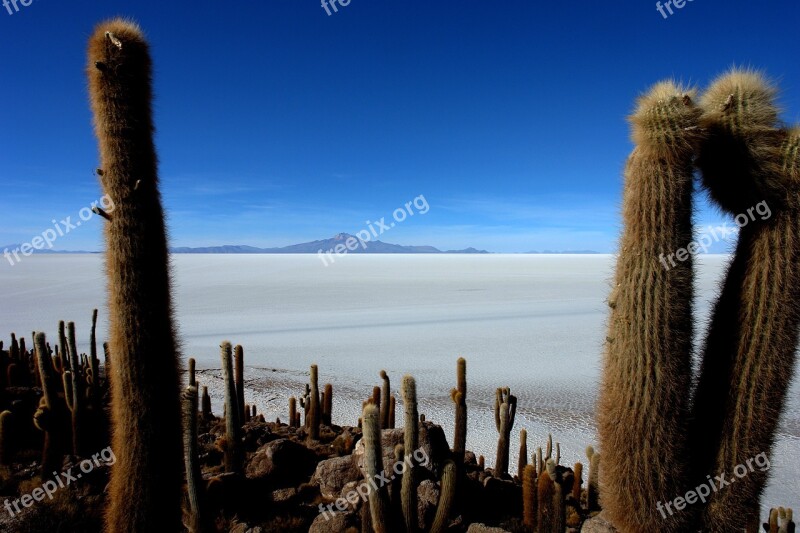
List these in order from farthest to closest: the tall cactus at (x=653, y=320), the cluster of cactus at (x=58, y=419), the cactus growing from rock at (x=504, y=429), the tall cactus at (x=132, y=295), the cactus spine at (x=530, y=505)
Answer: the cactus growing from rock at (x=504, y=429)
the cluster of cactus at (x=58, y=419)
the cactus spine at (x=530, y=505)
the tall cactus at (x=132, y=295)
the tall cactus at (x=653, y=320)

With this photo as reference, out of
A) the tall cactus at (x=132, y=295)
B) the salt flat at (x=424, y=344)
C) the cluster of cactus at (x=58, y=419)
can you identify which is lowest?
the salt flat at (x=424, y=344)

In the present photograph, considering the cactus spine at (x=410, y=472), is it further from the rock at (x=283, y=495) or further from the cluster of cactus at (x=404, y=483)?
the rock at (x=283, y=495)

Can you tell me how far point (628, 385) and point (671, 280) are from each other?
688mm

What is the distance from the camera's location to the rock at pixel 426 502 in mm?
3641

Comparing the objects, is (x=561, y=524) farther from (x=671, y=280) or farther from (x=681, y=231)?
(x=681, y=231)

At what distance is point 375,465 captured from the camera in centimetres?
294

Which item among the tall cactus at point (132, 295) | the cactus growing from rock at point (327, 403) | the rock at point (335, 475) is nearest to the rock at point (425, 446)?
the rock at point (335, 475)

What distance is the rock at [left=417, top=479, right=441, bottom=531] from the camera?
364 cm

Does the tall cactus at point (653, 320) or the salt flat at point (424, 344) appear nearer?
the tall cactus at point (653, 320)

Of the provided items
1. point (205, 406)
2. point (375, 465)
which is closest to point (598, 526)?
point (375, 465)

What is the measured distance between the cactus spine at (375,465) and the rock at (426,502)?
676 mm

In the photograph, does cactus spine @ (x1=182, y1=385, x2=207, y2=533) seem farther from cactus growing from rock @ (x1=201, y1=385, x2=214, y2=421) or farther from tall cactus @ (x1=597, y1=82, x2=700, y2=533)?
cactus growing from rock @ (x1=201, y1=385, x2=214, y2=421)

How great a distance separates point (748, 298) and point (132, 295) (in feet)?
12.6

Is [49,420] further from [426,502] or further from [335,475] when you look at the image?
[426,502]
